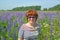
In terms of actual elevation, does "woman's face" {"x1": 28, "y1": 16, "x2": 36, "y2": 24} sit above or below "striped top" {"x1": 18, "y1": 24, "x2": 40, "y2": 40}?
above

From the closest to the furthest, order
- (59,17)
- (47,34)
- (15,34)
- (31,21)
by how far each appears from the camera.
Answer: (31,21) → (15,34) → (47,34) → (59,17)

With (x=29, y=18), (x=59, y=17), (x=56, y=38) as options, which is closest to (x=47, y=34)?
(x=56, y=38)

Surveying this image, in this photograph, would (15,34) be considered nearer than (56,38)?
Yes

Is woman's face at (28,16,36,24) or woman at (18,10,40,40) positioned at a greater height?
woman's face at (28,16,36,24)

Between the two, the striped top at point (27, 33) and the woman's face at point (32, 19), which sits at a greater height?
the woman's face at point (32, 19)

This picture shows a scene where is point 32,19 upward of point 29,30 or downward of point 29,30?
upward

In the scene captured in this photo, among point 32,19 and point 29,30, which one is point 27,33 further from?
point 32,19

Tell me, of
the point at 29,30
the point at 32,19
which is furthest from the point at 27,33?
the point at 32,19

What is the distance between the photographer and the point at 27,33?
304 cm

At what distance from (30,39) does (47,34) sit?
128 cm

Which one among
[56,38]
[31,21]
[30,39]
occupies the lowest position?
[56,38]

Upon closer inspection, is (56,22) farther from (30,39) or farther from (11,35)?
(30,39)

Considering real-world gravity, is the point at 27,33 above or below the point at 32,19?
below

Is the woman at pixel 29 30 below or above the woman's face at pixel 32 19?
below
